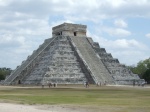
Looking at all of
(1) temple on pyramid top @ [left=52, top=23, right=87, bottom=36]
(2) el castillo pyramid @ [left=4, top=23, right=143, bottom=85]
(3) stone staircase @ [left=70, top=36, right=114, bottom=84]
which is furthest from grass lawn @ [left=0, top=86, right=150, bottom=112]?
(1) temple on pyramid top @ [left=52, top=23, right=87, bottom=36]

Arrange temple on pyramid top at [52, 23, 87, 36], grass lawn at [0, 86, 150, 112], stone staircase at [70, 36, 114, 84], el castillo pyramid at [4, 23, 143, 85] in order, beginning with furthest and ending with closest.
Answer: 1. temple on pyramid top at [52, 23, 87, 36]
2. stone staircase at [70, 36, 114, 84]
3. el castillo pyramid at [4, 23, 143, 85]
4. grass lawn at [0, 86, 150, 112]

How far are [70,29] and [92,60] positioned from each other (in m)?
8.09

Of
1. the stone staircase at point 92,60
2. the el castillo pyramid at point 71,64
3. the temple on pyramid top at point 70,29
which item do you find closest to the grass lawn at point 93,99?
the el castillo pyramid at point 71,64

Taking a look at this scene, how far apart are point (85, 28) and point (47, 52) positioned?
9119mm

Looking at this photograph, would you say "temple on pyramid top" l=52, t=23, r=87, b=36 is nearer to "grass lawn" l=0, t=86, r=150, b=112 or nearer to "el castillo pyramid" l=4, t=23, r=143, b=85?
"el castillo pyramid" l=4, t=23, r=143, b=85

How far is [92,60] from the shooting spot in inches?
2158

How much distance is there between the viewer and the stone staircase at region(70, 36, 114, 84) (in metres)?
51.2

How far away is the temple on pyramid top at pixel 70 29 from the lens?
58.8 m

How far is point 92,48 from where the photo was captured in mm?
58344

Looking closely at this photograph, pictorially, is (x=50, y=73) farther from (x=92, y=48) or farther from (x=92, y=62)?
(x=92, y=48)

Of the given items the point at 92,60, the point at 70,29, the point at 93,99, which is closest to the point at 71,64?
the point at 92,60

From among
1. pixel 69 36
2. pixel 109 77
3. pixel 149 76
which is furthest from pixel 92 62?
pixel 149 76

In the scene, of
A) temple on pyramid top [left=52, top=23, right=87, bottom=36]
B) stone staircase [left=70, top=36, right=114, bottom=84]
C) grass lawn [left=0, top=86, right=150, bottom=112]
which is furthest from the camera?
temple on pyramid top [left=52, top=23, right=87, bottom=36]

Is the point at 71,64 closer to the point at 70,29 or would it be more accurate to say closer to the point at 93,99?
the point at 70,29
